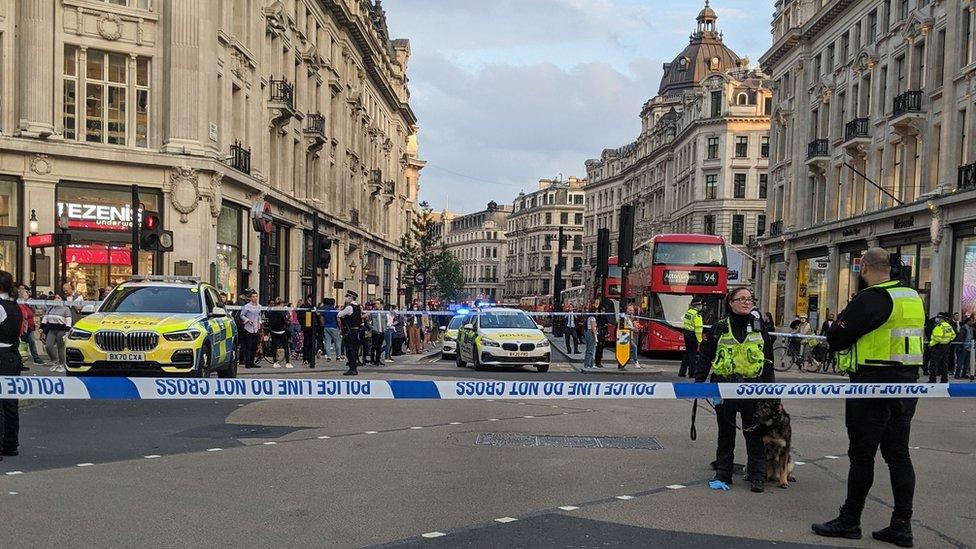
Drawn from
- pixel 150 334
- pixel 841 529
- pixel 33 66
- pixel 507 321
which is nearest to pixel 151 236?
pixel 150 334

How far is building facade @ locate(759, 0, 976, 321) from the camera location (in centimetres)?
3212

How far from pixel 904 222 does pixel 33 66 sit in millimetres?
30792

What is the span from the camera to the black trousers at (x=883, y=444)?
6188 millimetres

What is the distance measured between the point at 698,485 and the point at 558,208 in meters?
144

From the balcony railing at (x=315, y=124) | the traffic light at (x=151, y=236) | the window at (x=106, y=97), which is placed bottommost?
the traffic light at (x=151, y=236)

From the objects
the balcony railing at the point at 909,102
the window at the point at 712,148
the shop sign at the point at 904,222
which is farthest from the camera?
the window at the point at 712,148

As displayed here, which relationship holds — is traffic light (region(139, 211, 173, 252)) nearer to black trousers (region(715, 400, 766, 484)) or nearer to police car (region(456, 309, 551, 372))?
police car (region(456, 309, 551, 372))

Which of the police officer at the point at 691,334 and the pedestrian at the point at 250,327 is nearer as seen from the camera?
the police officer at the point at 691,334

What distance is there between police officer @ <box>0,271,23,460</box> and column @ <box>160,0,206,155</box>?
63.0 ft

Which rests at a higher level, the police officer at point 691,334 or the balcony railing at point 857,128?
the balcony railing at point 857,128

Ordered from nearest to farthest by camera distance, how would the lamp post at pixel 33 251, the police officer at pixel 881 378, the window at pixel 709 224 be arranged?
1. the police officer at pixel 881 378
2. the lamp post at pixel 33 251
3. the window at pixel 709 224

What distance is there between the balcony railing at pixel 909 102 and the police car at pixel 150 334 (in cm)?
2980

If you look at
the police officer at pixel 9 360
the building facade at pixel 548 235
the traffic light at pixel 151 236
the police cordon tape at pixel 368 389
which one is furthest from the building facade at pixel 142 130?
the building facade at pixel 548 235

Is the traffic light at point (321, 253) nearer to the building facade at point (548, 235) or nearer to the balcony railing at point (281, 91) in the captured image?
the balcony railing at point (281, 91)
